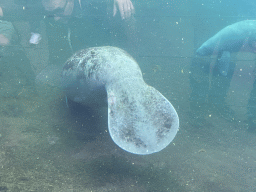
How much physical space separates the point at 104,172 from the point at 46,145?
732mm

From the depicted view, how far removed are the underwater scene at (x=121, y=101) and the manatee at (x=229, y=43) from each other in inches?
1.0

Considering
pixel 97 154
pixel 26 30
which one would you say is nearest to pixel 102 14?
pixel 26 30

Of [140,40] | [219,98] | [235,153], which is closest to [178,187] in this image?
[235,153]

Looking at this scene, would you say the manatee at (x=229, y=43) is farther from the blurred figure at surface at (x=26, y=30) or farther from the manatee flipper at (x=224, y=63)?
the blurred figure at surface at (x=26, y=30)

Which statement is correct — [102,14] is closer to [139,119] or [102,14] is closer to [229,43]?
[229,43]

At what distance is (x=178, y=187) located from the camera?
1519mm

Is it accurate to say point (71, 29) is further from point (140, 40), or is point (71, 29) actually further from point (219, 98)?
point (219, 98)

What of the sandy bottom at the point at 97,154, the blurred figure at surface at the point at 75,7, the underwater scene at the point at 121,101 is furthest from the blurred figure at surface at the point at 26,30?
the sandy bottom at the point at 97,154

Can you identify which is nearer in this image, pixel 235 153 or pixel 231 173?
pixel 231 173

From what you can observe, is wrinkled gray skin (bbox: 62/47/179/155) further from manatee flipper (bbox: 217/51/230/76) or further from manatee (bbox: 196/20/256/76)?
manatee (bbox: 196/20/256/76)

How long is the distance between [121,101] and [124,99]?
0.13 ft

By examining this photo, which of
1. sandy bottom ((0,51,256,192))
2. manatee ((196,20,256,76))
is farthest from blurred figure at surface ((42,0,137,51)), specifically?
sandy bottom ((0,51,256,192))

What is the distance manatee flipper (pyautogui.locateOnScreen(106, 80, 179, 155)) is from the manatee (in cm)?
274

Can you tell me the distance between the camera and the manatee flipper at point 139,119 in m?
1.57
